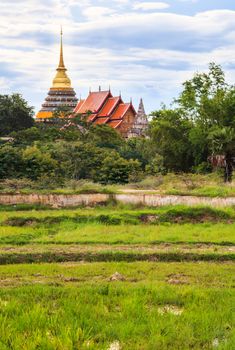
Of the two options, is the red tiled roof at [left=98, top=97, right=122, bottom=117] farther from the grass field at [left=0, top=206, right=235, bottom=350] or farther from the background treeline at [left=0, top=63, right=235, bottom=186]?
the grass field at [left=0, top=206, right=235, bottom=350]

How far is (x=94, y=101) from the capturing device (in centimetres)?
5119

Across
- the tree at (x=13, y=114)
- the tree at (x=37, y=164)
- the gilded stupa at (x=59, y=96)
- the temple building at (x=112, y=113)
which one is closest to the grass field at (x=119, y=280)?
the tree at (x=37, y=164)

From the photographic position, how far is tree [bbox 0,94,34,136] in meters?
43.4

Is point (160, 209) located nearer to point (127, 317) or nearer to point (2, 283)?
point (2, 283)

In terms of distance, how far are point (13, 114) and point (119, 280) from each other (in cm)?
3583

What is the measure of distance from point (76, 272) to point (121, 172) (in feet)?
58.4

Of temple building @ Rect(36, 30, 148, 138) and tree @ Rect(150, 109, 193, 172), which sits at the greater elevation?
temple building @ Rect(36, 30, 148, 138)

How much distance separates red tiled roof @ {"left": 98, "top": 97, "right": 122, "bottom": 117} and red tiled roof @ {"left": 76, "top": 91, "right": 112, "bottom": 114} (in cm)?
42

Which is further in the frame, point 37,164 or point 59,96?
point 59,96

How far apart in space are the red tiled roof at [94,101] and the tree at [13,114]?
6.41m

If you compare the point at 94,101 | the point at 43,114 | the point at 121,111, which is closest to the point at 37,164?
the point at 121,111

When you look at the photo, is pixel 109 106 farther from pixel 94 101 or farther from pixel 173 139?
pixel 173 139

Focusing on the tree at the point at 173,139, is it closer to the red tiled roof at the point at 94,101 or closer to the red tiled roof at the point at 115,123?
the red tiled roof at the point at 115,123

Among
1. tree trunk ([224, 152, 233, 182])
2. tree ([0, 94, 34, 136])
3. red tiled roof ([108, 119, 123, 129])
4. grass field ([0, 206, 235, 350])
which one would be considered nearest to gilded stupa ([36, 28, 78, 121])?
red tiled roof ([108, 119, 123, 129])
